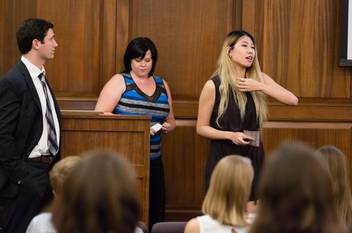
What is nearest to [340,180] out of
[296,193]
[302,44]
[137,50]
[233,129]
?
[296,193]

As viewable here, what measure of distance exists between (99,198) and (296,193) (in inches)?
19.8

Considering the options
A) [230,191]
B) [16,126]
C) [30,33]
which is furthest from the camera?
[30,33]

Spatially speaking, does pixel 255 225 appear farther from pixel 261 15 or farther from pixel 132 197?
pixel 261 15

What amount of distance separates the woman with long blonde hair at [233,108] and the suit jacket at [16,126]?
107 cm

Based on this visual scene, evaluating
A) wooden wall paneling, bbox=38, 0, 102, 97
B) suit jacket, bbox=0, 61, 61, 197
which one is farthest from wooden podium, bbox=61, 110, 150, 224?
wooden wall paneling, bbox=38, 0, 102, 97

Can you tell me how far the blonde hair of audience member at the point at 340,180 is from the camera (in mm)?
3465

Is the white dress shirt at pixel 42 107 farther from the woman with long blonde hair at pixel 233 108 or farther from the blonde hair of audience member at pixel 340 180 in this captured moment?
the blonde hair of audience member at pixel 340 180

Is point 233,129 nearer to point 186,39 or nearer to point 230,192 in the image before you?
point 186,39

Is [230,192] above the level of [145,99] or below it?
below

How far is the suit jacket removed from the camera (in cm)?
439

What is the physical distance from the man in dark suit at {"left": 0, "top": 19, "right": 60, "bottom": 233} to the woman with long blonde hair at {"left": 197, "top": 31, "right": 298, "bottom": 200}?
96 cm

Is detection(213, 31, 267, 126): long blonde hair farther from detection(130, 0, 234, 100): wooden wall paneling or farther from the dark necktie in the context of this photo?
the dark necktie

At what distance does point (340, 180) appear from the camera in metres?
3.47

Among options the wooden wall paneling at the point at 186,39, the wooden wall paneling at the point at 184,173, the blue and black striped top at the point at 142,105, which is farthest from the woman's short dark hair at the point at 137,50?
the wooden wall paneling at the point at 184,173
